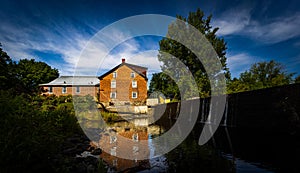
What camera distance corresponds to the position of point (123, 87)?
3578 cm

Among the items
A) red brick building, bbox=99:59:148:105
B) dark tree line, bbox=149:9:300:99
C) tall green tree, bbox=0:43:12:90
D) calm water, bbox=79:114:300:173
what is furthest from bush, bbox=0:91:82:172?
red brick building, bbox=99:59:148:105

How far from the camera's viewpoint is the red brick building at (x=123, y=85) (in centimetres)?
3550

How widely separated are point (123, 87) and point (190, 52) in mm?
15429

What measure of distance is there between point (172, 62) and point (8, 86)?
26196 mm

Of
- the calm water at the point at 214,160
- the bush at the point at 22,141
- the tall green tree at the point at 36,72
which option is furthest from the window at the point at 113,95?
the tall green tree at the point at 36,72

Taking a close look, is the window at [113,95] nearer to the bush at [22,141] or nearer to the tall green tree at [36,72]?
the bush at [22,141]

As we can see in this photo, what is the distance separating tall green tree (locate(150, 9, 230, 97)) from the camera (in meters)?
27.6

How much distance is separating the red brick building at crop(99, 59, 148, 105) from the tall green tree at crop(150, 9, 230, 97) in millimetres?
7511

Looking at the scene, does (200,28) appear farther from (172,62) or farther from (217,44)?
(172,62)

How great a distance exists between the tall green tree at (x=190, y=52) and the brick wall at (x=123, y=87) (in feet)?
24.7

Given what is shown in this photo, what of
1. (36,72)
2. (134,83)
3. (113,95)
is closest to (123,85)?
(134,83)

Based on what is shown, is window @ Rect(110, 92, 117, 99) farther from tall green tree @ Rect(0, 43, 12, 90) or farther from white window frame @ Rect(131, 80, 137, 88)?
tall green tree @ Rect(0, 43, 12, 90)

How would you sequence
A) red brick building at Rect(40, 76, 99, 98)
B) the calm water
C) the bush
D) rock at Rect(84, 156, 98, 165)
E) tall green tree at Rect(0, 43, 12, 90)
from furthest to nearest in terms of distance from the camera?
red brick building at Rect(40, 76, 99, 98) < tall green tree at Rect(0, 43, 12, 90) < rock at Rect(84, 156, 98, 165) < the calm water < the bush

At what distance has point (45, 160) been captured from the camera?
3.40m
